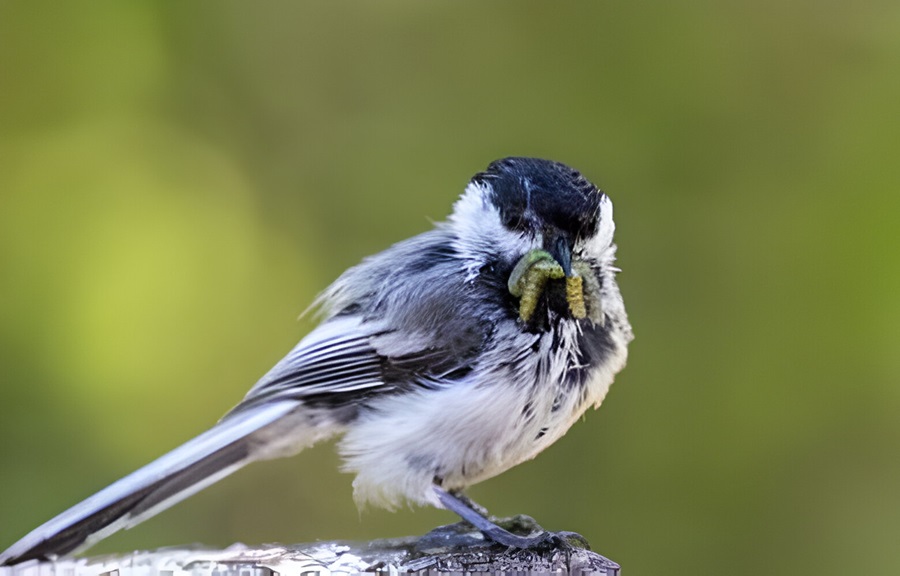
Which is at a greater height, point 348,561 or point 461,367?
point 461,367

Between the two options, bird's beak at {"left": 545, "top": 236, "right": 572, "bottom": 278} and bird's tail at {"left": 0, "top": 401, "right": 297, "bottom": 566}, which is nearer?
bird's tail at {"left": 0, "top": 401, "right": 297, "bottom": 566}

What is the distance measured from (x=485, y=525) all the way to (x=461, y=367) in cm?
28

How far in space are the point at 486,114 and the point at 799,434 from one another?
4.22 ft

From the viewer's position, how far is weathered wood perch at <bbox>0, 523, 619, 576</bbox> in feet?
3.76

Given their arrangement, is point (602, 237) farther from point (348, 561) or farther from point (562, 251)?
point (348, 561)

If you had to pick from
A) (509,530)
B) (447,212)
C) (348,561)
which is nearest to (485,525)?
(509,530)

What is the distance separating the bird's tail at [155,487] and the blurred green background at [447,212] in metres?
1.18

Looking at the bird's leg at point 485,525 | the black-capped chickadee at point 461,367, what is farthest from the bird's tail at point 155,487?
the bird's leg at point 485,525

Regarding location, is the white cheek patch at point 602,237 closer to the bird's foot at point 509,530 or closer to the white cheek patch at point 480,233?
the white cheek patch at point 480,233

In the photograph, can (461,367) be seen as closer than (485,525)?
No

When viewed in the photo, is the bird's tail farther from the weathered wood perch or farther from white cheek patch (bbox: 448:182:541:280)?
white cheek patch (bbox: 448:182:541:280)

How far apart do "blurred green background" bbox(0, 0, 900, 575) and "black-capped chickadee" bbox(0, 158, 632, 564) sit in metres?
1.12

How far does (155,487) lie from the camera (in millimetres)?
1427

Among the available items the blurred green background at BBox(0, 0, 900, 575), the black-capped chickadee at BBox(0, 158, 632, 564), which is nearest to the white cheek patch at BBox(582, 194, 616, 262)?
the black-capped chickadee at BBox(0, 158, 632, 564)
